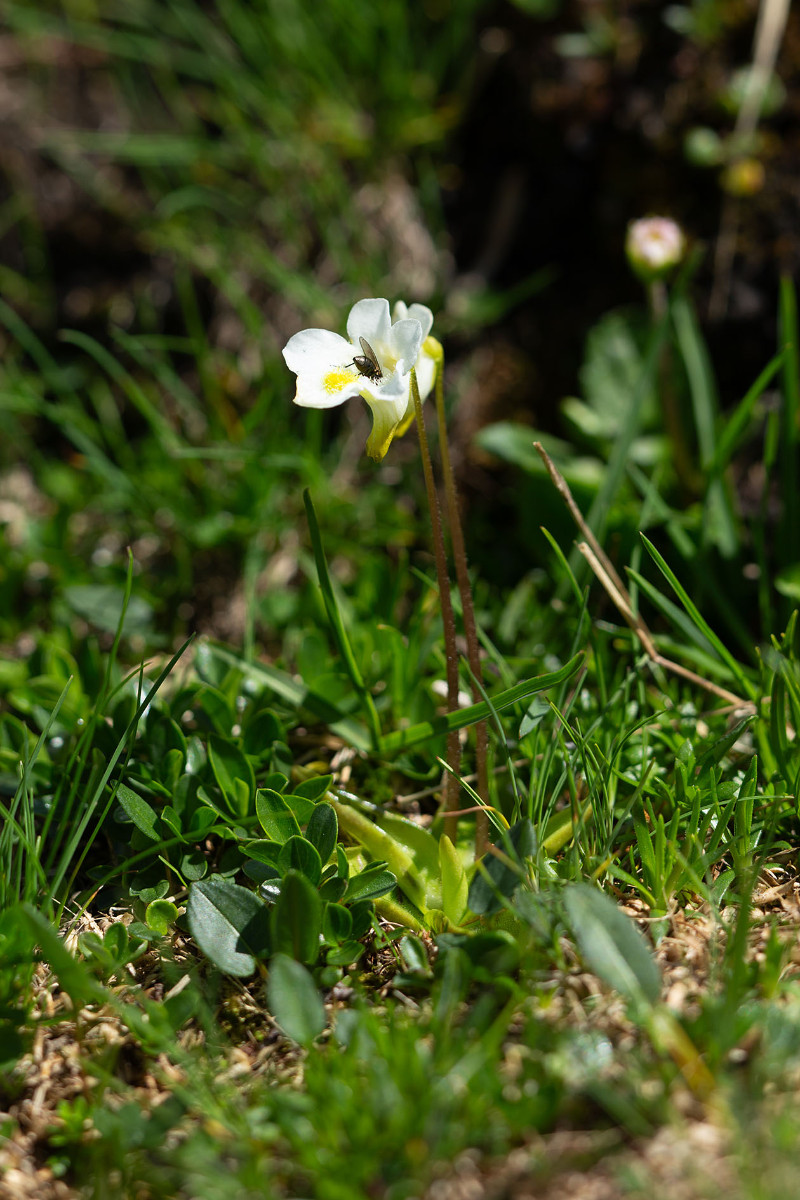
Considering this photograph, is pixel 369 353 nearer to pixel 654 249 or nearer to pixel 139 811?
pixel 139 811

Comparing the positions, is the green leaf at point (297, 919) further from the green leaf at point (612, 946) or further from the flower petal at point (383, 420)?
the flower petal at point (383, 420)

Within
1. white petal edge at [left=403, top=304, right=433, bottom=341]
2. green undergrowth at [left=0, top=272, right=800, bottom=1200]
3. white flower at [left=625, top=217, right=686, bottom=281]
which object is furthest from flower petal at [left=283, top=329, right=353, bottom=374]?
white flower at [left=625, top=217, right=686, bottom=281]

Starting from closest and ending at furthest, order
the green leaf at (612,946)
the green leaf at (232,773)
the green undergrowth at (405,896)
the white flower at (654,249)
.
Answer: the green undergrowth at (405,896)
the green leaf at (612,946)
the green leaf at (232,773)
the white flower at (654,249)

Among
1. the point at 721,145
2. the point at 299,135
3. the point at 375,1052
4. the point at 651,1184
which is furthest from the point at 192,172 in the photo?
the point at 651,1184

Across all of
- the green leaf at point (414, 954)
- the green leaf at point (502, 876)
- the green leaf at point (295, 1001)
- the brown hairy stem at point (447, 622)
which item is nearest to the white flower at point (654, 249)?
the brown hairy stem at point (447, 622)

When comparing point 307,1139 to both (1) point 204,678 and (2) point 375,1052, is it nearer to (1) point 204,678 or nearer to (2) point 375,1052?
(2) point 375,1052

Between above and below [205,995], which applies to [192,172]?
above

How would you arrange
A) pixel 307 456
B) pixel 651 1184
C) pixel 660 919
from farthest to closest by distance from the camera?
pixel 307 456, pixel 660 919, pixel 651 1184
